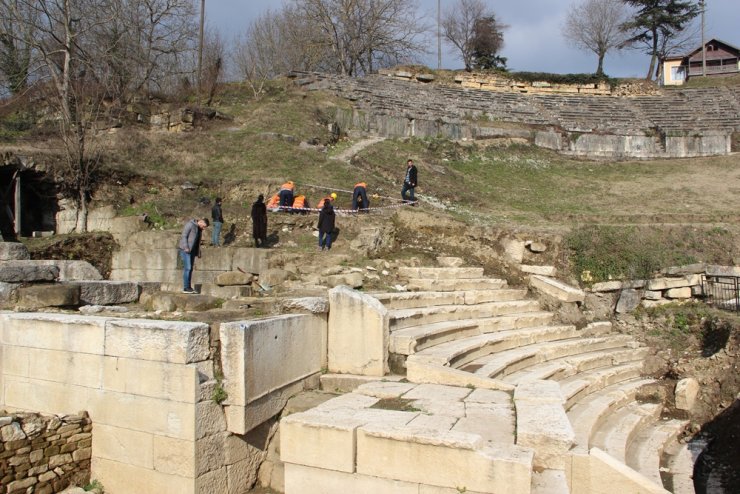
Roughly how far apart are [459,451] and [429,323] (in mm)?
4088

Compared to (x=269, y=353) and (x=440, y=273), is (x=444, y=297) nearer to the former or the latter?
(x=440, y=273)

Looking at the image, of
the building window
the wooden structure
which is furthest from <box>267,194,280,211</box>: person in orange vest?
the building window

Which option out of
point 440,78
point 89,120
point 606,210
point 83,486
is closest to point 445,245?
point 606,210

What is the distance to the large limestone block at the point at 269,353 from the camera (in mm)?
4934

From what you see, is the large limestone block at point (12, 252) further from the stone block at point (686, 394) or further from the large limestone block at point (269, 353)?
the stone block at point (686, 394)

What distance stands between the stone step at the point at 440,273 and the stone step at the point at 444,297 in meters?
0.74

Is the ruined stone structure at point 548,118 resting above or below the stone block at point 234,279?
above

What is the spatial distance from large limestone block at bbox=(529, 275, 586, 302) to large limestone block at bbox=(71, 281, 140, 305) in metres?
7.53

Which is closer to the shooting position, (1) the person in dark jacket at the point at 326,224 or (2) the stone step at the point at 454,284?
(2) the stone step at the point at 454,284

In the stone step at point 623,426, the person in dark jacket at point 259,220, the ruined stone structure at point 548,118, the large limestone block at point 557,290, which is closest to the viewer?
the stone step at point 623,426

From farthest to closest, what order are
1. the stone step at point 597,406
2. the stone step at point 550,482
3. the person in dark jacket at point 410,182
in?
the person in dark jacket at point 410,182 < the stone step at point 597,406 < the stone step at point 550,482

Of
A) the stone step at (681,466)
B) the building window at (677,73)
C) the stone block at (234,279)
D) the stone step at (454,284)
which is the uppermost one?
the building window at (677,73)

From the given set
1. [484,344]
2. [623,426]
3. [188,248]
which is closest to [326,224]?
[188,248]

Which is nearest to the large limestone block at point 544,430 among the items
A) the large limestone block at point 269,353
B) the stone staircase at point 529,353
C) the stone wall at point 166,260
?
the stone staircase at point 529,353
